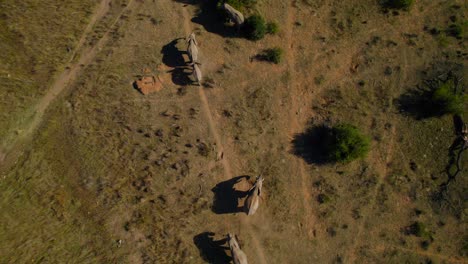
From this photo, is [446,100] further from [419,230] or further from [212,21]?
[212,21]

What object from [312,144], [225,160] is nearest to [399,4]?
[312,144]

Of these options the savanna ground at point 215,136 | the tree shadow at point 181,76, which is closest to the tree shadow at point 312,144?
the savanna ground at point 215,136

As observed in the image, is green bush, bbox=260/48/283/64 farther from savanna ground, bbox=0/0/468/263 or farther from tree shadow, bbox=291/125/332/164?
tree shadow, bbox=291/125/332/164

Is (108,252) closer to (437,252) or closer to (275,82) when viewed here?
(275,82)

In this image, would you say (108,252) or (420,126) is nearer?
(108,252)

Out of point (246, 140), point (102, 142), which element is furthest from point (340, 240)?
point (102, 142)

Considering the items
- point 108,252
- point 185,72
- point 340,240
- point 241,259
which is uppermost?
point 185,72
